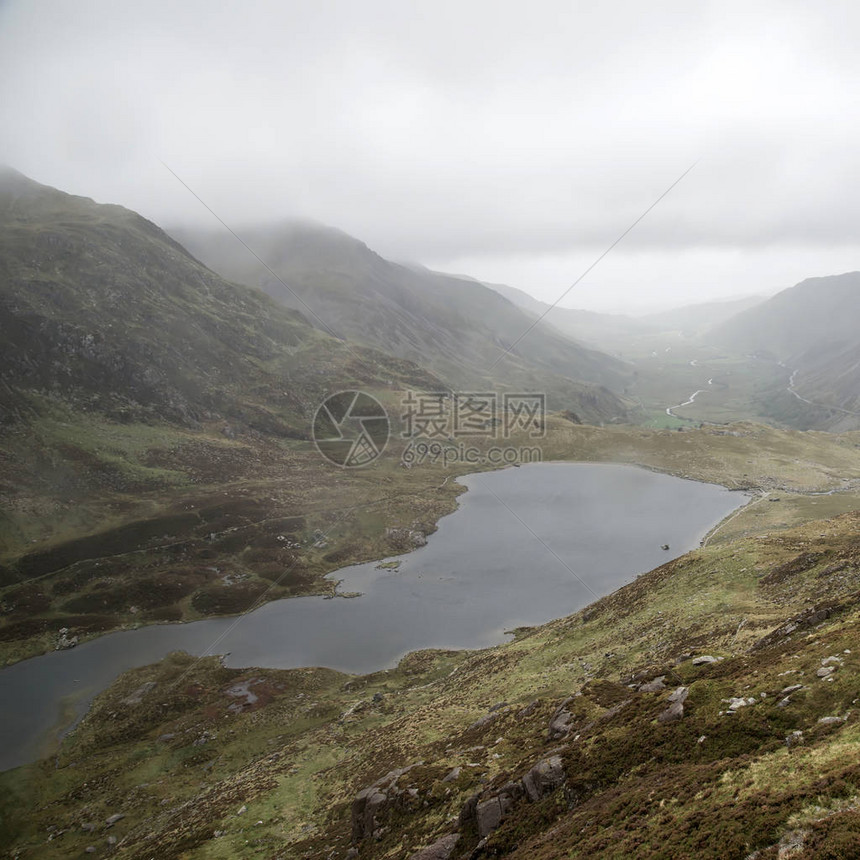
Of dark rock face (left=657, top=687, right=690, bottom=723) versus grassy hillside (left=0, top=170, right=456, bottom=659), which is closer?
dark rock face (left=657, top=687, right=690, bottom=723)

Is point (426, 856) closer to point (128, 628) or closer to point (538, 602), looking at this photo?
point (538, 602)

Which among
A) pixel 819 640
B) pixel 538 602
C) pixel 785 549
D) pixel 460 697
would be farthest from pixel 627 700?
pixel 538 602

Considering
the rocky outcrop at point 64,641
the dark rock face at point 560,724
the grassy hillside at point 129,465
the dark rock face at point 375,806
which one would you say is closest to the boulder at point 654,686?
the dark rock face at point 560,724

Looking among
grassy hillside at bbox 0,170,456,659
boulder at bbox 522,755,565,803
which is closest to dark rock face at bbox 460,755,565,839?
boulder at bbox 522,755,565,803

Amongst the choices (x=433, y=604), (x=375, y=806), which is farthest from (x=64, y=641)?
(x=375, y=806)

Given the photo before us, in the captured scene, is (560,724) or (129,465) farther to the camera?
(129,465)

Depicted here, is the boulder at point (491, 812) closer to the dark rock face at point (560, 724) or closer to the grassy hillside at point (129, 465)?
the dark rock face at point (560, 724)

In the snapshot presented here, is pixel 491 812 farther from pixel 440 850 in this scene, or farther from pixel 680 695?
pixel 680 695

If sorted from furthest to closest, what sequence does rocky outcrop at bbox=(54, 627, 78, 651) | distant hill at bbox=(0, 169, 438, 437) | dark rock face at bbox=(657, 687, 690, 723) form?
1. distant hill at bbox=(0, 169, 438, 437)
2. rocky outcrop at bbox=(54, 627, 78, 651)
3. dark rock face at bbox=(657, 687, 690, 723)

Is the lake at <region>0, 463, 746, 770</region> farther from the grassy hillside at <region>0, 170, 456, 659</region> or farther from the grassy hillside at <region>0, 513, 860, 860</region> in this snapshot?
the grassy hillside at <region>0, 170, 456, 659</region>
